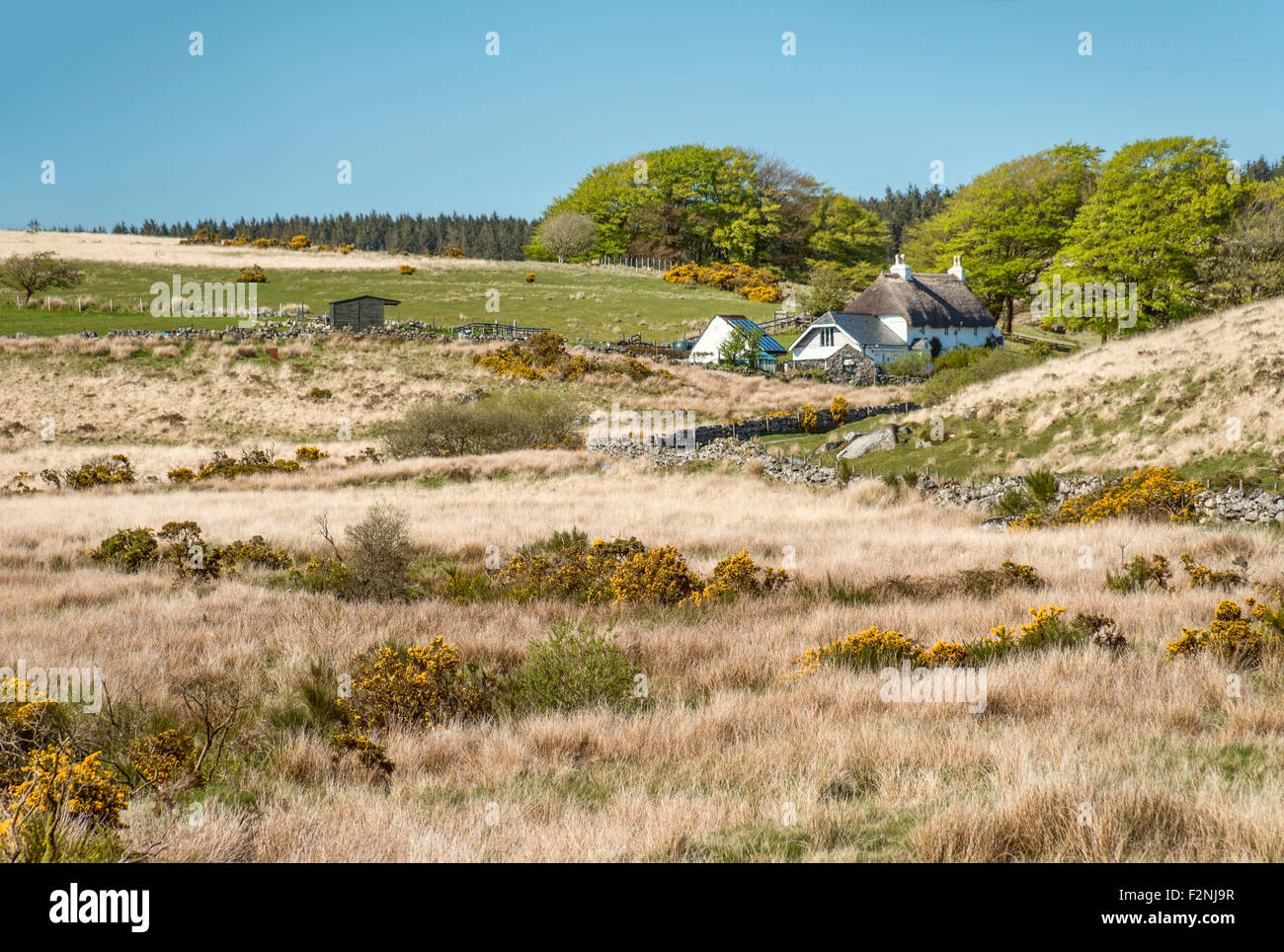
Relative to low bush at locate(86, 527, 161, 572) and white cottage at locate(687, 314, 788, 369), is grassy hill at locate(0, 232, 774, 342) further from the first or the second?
low bush at locate(86, 527, 161, 572)

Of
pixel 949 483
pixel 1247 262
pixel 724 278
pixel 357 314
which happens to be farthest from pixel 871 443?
pixel 724 278

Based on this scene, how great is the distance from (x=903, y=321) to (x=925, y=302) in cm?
346

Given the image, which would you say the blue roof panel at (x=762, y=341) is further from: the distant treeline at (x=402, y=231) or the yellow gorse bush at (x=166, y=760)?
the distant treeline at (x=402, y=231)

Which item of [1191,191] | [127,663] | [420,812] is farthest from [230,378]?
[1191,191]

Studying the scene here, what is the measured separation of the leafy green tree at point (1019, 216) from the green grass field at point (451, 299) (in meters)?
19.2

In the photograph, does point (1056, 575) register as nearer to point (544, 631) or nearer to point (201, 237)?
point (544, 631)

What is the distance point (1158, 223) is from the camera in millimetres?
43188

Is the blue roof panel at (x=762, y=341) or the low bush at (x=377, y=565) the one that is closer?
the low bush at (x=377, y=565)

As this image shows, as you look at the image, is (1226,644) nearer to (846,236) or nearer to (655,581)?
(655,581)

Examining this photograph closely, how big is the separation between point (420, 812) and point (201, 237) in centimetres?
11595

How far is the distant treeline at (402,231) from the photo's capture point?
158125 millimetres

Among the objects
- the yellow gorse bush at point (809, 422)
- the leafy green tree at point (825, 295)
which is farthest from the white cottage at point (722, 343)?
the yellow gorse bush at point (809, 422)
